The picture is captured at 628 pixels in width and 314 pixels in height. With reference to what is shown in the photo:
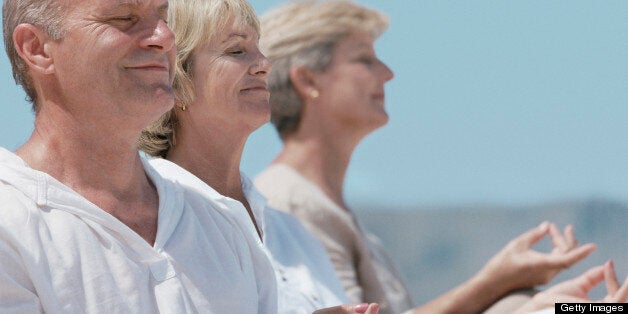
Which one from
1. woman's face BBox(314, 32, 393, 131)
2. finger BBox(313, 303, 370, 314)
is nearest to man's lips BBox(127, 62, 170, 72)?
finger BBox(313, 303, 370, 314)

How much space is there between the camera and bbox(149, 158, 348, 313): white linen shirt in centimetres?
335

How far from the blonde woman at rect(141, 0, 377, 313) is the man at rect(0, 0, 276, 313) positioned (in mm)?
633

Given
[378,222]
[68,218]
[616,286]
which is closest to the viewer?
[68,218]

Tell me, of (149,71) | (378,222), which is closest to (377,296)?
(149,71)

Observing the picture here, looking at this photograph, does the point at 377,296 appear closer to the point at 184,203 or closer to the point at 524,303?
the point at 524,303

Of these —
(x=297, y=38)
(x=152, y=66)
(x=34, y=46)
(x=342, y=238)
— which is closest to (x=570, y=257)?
(x=342, y=238)

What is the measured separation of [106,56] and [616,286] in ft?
5.90

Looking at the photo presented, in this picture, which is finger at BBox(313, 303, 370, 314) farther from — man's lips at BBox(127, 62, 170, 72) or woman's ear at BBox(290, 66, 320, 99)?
woman's ear at BBox(290, 66, 320, 99)

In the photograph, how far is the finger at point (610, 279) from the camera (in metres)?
3.69

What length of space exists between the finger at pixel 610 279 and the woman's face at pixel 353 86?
1118 millimetres

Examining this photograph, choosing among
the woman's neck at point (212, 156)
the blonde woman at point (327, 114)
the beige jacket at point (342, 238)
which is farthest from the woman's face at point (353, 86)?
the woman's neck at point (212, 156)

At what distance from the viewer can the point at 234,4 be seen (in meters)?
3.34

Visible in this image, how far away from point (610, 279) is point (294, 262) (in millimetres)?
931

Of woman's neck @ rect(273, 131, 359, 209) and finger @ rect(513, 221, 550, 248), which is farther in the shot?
woman's neck @ rect(273, 131, 359, 209)
